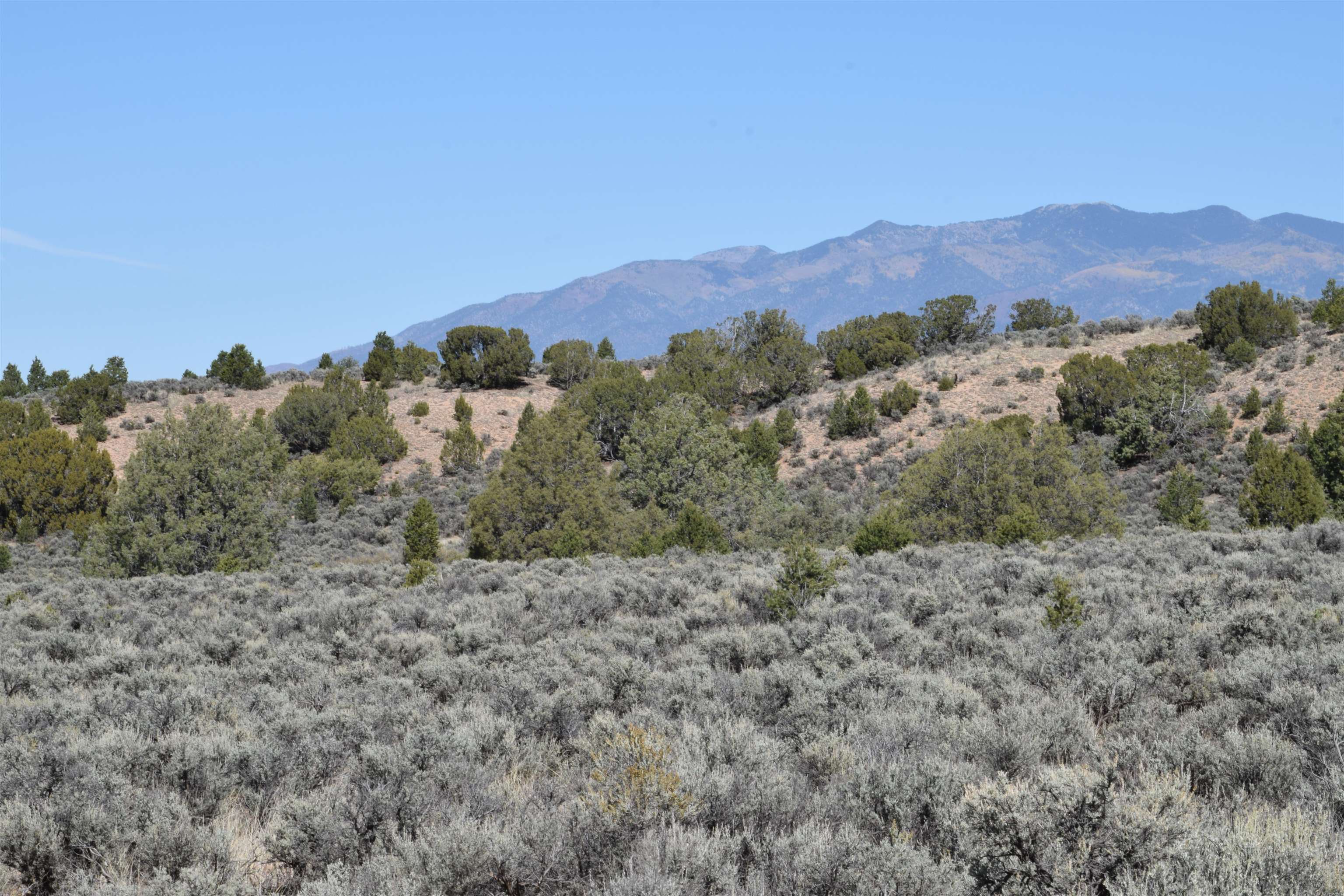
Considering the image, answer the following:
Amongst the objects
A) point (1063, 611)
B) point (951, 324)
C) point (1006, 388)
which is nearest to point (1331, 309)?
point (1006, 388)

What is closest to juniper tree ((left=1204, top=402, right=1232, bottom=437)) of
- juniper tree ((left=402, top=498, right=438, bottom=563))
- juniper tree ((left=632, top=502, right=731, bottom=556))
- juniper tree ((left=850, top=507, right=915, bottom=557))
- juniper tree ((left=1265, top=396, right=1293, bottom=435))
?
juniper tree ((left=1265, top=396, right=1293, bottom=435))

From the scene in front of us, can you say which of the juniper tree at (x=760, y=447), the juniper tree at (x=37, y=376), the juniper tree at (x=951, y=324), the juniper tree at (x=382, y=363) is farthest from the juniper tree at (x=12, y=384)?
the juniper tree at (x=951, y=324)

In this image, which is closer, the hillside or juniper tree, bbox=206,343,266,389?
the hillside

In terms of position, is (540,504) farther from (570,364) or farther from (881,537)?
(570,364)

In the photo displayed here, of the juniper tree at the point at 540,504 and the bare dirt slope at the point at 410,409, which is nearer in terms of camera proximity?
the juniper tree at the point at 540,504

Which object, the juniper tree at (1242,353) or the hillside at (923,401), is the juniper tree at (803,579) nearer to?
the hillside at (923,401)

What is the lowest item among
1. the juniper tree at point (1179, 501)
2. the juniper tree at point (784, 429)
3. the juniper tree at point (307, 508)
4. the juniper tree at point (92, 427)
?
the juniper tree at point (1179, 501)

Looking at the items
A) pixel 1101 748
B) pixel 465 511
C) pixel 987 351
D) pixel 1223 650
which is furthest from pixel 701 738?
pixel 987 351

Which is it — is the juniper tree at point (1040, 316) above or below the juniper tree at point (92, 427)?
above

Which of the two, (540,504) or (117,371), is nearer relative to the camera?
(540,504)

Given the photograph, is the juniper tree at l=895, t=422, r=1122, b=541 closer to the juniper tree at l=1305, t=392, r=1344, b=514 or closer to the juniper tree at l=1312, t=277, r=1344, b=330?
the juniper tree at l=1305, t=392, r=1344, b=514

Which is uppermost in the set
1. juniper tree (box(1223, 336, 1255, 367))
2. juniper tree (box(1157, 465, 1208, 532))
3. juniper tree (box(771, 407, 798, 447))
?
juniper tree (box(1223, 336, 1255, 367))

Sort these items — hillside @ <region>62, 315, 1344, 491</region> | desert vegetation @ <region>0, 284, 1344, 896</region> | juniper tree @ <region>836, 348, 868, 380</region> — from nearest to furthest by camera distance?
desert vegetation @ <region>0, 284, 1344, 896</region>, hillside @ <region>62, 315, 1344, 491</region>, juniper tree @ <region>836, 348, 868, 380</region>

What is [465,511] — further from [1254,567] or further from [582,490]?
A: [1254,567]
